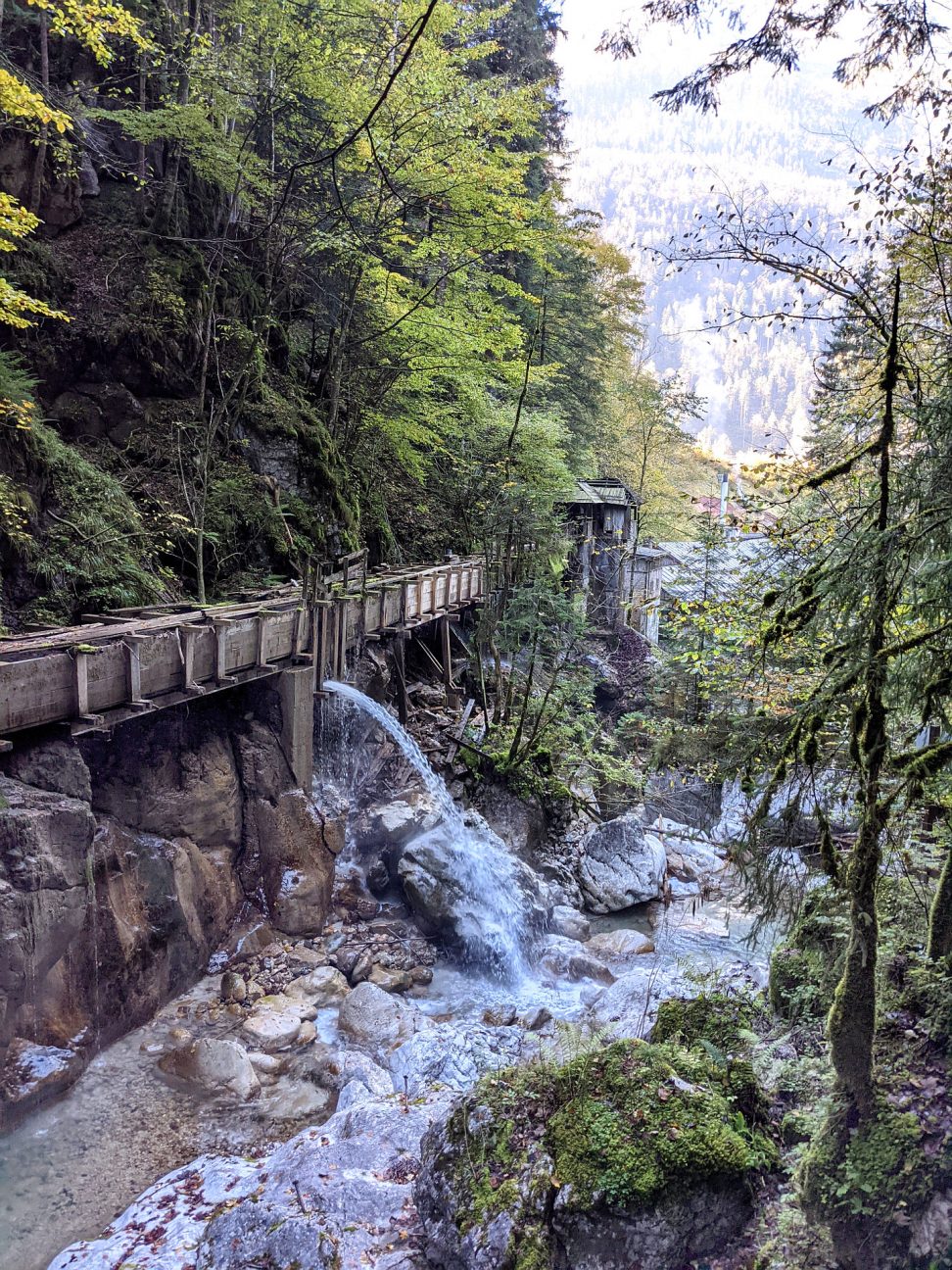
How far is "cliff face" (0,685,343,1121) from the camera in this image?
708cm

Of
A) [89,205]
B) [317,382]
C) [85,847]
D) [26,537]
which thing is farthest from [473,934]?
[89,205]

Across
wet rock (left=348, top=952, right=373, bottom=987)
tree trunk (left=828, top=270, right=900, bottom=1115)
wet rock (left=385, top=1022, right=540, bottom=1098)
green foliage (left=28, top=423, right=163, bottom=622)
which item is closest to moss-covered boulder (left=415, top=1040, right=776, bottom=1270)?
tree trunk (left=828, top=270, right=900, bottom=1115)

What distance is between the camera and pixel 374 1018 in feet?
29.2

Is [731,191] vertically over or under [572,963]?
over

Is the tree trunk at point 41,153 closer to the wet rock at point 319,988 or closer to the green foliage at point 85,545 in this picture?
the green foliage at point 85,545

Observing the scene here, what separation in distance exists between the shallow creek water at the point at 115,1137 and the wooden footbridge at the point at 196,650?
3.63m

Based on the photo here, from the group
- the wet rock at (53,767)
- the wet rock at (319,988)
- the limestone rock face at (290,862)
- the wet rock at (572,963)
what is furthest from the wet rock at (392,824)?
the wet rock at (53,767)

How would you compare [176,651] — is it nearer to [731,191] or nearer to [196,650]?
[196,650]

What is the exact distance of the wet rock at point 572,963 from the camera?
1063 cm

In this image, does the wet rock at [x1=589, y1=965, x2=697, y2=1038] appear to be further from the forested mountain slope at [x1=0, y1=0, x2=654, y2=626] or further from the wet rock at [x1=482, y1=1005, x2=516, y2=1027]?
the forested mountain slope at [x1=0, y1=0, x2=654, y2=626]

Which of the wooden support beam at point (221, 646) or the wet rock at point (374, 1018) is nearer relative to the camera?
the wet rock at point (374, 1018)

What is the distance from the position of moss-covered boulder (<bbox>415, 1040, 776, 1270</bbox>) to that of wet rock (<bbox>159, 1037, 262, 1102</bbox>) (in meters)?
3.25

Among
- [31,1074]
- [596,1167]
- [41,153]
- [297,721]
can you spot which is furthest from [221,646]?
[41,153]

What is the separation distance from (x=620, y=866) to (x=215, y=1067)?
7872 millimetres
